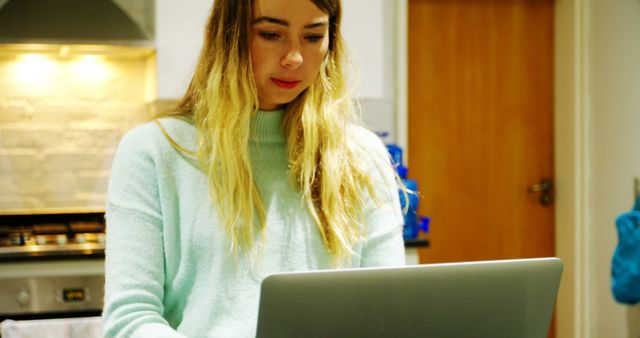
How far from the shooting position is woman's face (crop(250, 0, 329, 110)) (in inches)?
42.8

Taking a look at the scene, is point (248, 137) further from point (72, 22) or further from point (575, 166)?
point (575, 166)

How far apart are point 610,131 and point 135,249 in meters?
2.91

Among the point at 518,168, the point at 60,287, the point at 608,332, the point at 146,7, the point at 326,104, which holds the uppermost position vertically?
the point at 146,7

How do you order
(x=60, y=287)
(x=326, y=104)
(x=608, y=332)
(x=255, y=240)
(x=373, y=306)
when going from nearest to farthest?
1. (x=373, y=306)
2. (x=255, y=240)
3. (x=326, y=104)
4. (x=60, y=287)
5. (x=608, y=332)

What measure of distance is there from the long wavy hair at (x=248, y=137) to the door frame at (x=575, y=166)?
8.17 feet

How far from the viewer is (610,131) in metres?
3.55

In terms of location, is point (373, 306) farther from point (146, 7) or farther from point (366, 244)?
point (146, 7)

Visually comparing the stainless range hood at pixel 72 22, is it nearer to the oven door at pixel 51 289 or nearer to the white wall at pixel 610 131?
the oven door at pixel 51 289

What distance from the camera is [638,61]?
3367 millimetres

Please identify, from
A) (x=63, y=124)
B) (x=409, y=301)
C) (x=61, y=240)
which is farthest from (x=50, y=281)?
(x=409, y=301)

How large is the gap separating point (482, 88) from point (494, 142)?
0.80 ft

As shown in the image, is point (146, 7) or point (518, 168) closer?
point (146, 7)

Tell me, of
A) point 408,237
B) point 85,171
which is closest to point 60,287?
point 85,171

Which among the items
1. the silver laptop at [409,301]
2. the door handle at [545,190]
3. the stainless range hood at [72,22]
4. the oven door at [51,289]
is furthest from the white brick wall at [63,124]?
the silver laptop at [409,301]
